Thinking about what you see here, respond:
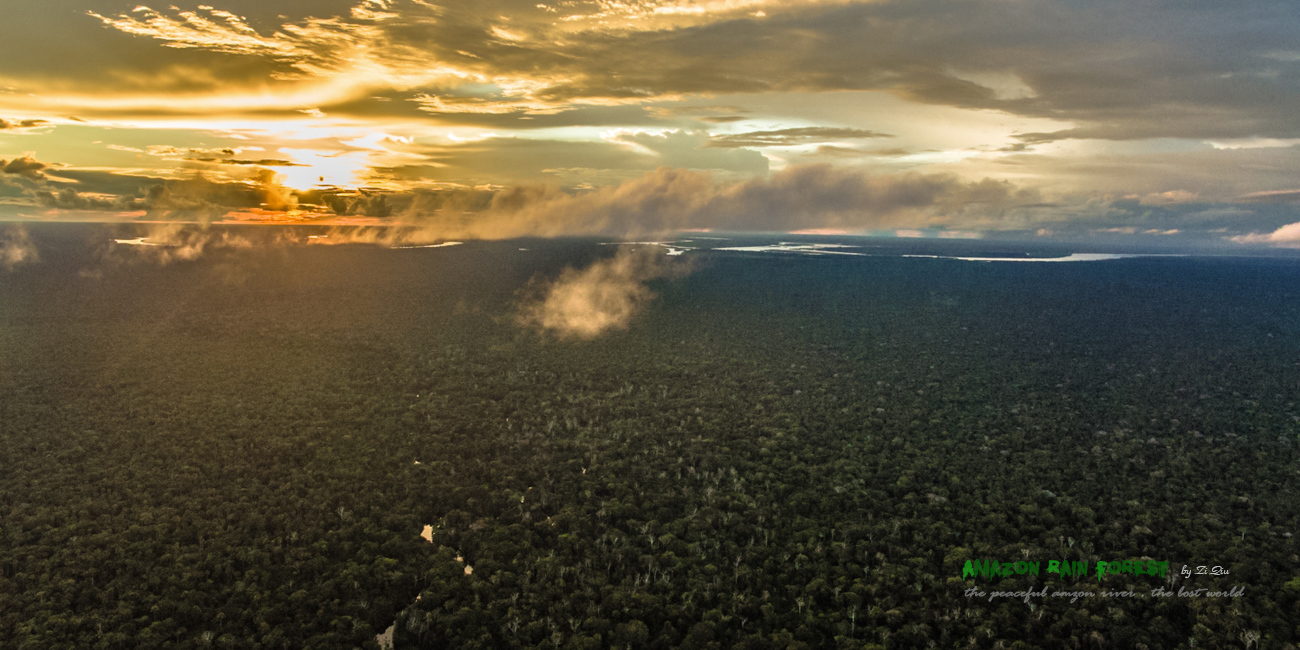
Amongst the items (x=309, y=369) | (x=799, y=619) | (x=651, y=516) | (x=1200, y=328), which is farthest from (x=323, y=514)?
(x=1200, y=328)

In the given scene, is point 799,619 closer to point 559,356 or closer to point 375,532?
point 375,532

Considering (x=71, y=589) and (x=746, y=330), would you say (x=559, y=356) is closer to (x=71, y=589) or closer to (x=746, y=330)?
(x=746, y=330)

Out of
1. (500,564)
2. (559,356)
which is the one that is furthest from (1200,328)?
(500,564)

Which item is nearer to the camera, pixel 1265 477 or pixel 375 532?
pixel 375 532

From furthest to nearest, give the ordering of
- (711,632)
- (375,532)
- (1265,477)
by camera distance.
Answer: (1265,477) < (375,532) < (711,632)

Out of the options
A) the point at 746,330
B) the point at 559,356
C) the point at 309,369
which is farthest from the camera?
the point at 746,330

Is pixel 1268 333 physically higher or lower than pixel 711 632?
higher
